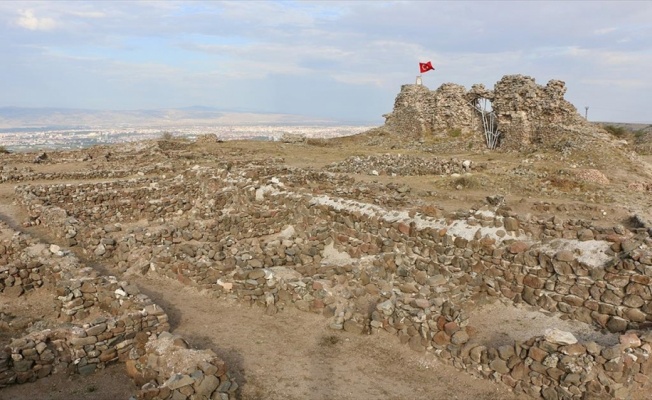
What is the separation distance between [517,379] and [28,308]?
1127 centimetres

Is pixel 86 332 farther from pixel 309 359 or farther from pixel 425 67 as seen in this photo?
pixel 425 67

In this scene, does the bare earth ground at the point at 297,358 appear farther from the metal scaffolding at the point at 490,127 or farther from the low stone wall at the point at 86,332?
the metal scaffolding at the point at 490,127

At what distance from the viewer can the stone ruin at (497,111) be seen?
96.5 ft

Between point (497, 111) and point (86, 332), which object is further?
point (497, 111)

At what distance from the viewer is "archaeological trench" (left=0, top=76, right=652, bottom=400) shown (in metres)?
7.56

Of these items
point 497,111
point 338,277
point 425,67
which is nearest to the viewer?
point 338,277

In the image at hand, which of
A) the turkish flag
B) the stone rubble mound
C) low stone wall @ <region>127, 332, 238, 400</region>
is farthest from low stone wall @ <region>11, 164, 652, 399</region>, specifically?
the turkish flag

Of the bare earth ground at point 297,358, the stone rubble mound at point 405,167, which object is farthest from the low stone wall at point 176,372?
the stone rubble mound at point 405,167

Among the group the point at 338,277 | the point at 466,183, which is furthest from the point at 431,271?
the point at 466,183

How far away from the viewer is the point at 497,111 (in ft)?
113

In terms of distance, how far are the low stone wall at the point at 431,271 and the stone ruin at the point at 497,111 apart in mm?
20994

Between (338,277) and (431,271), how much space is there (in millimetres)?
2341

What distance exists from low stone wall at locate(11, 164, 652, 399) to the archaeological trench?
0.03 m

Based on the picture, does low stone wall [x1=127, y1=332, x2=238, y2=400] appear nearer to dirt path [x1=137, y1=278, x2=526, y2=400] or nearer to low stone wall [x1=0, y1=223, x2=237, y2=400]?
low stone wall [x1=0, y1=223, x2=237, y2=400]
